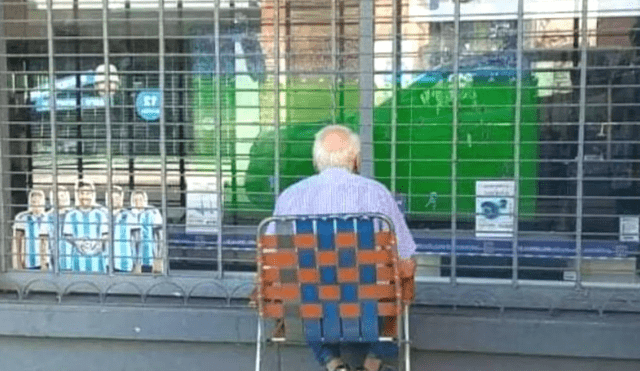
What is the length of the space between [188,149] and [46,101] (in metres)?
0.84

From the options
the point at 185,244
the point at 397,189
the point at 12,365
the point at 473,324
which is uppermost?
the point at 397,189

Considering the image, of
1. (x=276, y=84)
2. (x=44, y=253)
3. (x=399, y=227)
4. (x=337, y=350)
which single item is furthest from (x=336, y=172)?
(x=44, y=253)

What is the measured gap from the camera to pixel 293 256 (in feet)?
11.7

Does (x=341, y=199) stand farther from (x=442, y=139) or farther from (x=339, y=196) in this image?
(x=442, y=139)

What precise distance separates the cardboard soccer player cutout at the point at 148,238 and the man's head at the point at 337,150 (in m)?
1.42

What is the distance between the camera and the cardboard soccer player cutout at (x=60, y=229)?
4.99 m

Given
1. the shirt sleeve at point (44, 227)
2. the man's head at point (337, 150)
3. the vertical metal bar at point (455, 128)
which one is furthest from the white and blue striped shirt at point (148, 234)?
the vertical metal bar at point (455, 128)

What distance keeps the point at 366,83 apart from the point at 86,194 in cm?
168

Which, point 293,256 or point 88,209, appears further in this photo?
point 88,209

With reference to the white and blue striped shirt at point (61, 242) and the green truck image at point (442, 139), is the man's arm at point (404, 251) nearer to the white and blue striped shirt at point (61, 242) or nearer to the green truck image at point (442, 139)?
the green truck image at point (442, 139)

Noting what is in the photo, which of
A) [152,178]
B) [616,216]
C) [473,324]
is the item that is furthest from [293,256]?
[616,216]

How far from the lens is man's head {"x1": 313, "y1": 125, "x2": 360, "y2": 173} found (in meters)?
3.85

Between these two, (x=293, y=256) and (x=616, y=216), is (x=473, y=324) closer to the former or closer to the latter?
(x=616, y=216)

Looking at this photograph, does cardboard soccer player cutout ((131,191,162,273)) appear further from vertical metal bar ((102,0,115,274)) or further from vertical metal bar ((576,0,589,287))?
vertical metal bar ((576,0,589,287))
